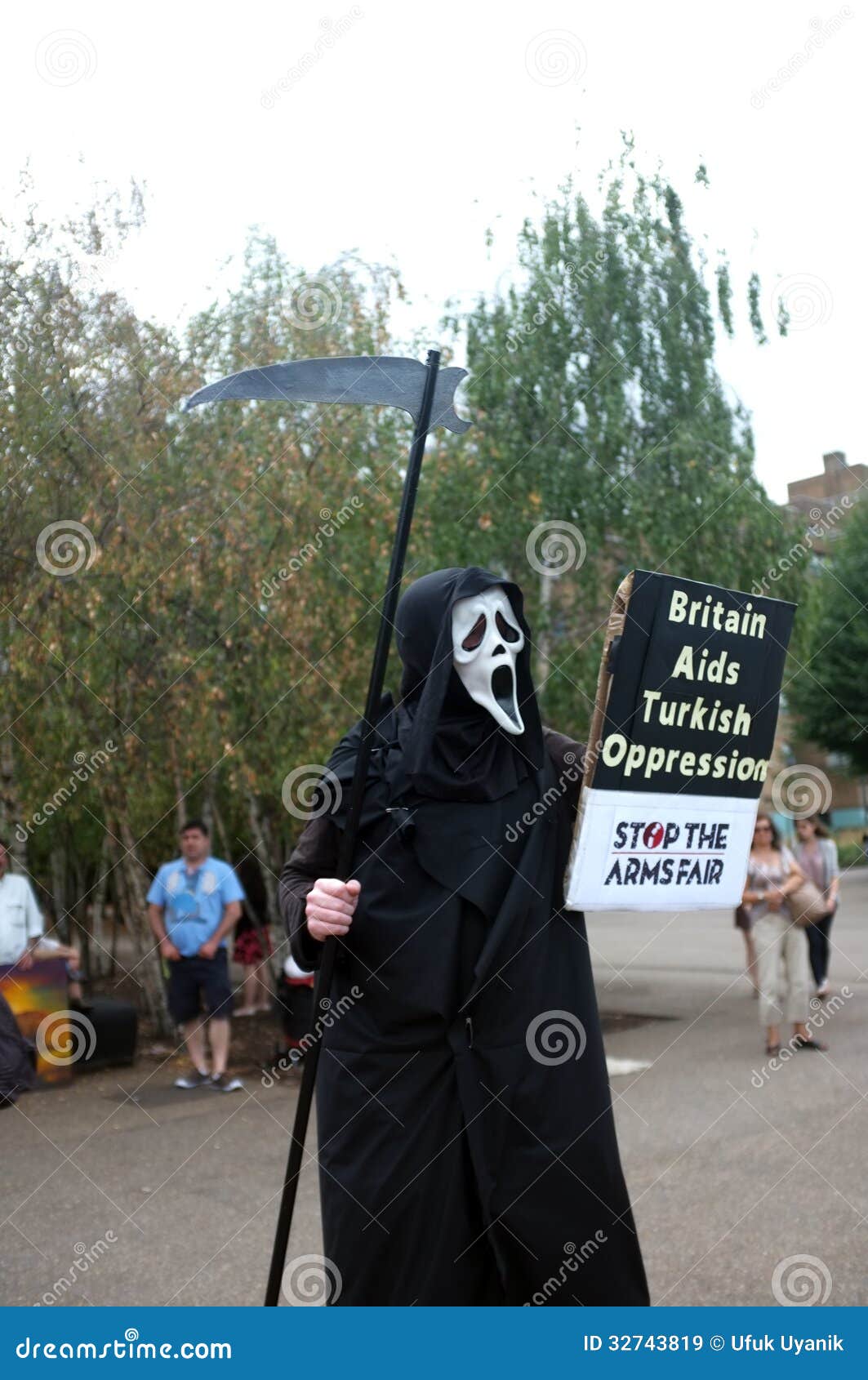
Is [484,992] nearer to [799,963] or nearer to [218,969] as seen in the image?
[218,969]

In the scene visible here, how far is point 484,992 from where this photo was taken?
3.35 m

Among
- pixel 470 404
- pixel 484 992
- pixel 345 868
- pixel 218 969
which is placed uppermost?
pixel 470 404

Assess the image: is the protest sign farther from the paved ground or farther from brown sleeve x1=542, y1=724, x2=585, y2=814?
the paved ground

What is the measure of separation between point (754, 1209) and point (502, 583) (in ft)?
14.4

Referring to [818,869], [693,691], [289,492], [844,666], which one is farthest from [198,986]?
[844,666]

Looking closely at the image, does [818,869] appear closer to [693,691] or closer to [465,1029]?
[693,691]

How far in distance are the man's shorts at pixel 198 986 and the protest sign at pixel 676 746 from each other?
24.7 feet

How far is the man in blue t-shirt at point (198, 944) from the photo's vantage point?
421 inches

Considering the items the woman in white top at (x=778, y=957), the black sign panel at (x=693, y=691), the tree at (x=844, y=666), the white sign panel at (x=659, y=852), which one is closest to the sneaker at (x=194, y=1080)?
the woman in white top at (x=778, y=957)

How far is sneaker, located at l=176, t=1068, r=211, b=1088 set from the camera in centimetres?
1091

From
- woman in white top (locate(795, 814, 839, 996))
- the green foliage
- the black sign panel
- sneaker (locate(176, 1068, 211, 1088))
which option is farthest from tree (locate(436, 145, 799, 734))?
the black sign panel

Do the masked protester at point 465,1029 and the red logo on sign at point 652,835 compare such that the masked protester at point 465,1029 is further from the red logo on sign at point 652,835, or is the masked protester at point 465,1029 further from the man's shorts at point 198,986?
A: the man's shorts at point 198,986

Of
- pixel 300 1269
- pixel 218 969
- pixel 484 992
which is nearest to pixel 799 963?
pixel 218 969

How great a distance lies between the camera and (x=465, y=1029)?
3.35 m
